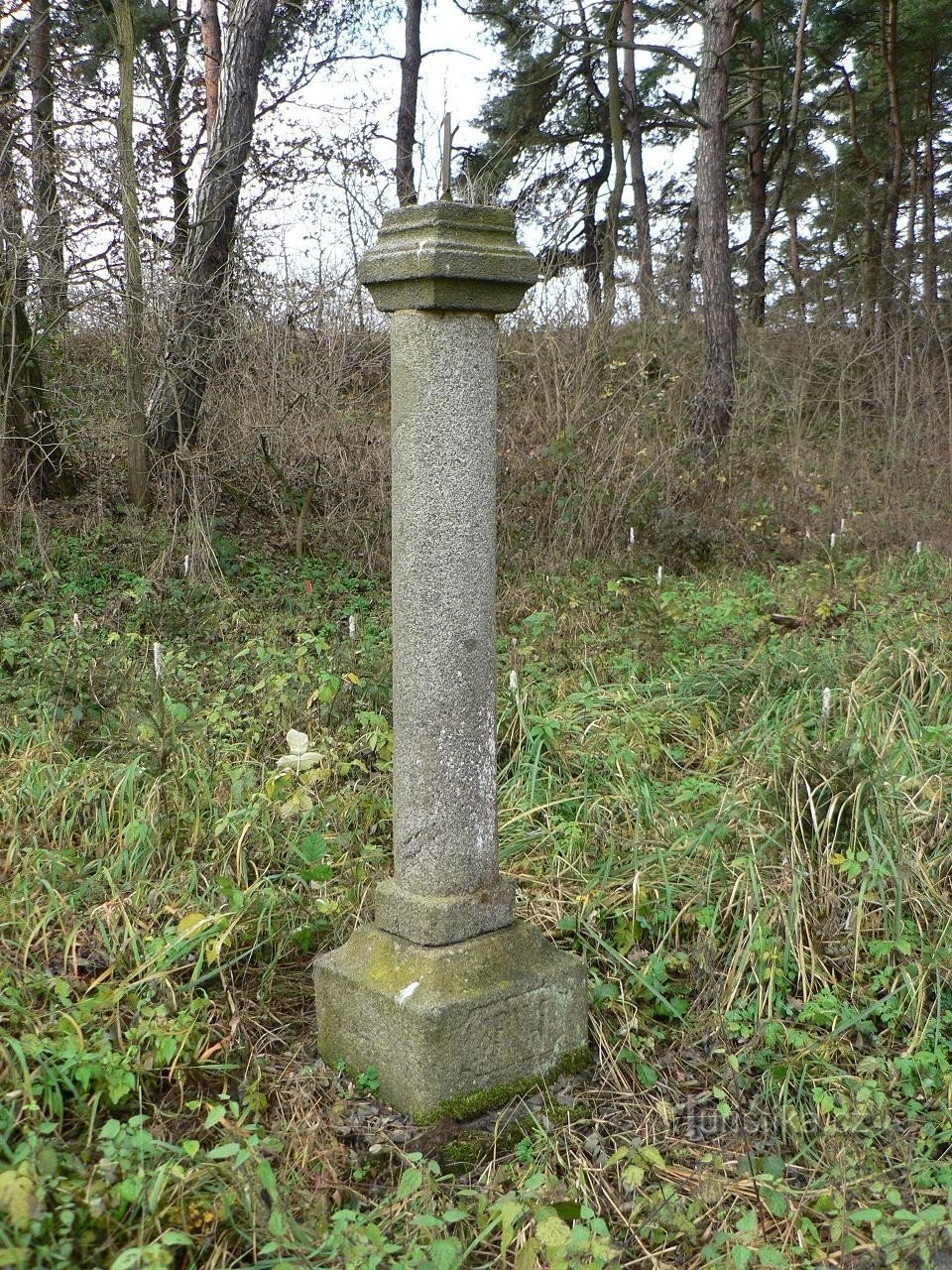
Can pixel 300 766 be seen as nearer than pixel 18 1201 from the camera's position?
No

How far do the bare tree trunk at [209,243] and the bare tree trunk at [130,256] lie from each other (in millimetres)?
133

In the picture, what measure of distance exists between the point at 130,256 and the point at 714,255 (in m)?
6.60

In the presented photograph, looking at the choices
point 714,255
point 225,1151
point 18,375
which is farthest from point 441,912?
point 714,255

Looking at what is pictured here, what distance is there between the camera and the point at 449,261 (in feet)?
8.75

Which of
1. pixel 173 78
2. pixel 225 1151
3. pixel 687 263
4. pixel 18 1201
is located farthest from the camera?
pixel 687 263

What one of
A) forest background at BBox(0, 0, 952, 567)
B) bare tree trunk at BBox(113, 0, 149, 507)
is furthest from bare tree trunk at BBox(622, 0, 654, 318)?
bare tree trunk at BBox(113, 0, 149, 507)

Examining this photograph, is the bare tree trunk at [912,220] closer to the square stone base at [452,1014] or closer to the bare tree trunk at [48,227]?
the bare tree trunk at [48,227]

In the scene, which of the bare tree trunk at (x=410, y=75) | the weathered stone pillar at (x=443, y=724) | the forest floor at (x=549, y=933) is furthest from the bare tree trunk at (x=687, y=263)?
the weathered stone pillar at (x=443, y=724)

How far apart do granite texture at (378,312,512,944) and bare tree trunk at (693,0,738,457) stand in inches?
329

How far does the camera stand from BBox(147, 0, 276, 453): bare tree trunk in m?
7.43

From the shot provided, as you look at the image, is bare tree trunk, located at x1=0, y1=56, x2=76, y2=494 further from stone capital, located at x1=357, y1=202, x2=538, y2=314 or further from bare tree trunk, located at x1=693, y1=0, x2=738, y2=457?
bare tree trunk, located at x1=693, y1=0, x2=738, y2=457

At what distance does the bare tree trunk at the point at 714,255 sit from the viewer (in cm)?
1080

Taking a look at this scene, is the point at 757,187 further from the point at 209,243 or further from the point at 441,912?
the point at 441,912

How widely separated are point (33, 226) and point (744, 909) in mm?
6082
